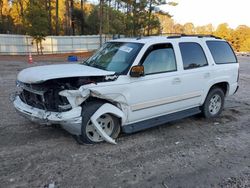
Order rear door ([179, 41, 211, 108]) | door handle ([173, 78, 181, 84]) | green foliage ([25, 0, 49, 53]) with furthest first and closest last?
green foliage ([25, 0, 49, 53]), rear door ([179, 41, 211, 108]), door handle ([173, 78, 181, 84])

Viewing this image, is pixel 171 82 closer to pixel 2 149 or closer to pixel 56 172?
pixel 56 172

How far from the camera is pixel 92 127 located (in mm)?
4746

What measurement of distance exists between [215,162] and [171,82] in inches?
70.7

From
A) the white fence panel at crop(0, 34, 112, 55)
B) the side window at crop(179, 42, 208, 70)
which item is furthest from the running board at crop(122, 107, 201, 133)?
the white fence panel at crop(0, 34, 112, 55)

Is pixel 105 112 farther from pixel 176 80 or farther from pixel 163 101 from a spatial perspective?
pixel 176 80

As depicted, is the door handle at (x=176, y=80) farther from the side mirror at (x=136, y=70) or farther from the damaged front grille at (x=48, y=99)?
the damaged front grille at (x=48, y=99)

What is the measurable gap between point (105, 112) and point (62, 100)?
0.75 m

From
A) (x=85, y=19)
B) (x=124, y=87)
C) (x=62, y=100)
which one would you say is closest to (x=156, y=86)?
(x=124, y=87)

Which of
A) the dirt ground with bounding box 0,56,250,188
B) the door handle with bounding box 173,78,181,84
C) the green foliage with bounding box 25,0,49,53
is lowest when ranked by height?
the dirt ground with bounding box 0,56,250,188

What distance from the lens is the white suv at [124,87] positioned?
4488 millimetres

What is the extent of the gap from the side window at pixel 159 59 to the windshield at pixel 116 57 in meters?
0.24

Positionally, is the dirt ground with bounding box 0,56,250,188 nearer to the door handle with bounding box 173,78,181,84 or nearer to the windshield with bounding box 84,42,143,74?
the door handle with bounding box 173,78,181,84

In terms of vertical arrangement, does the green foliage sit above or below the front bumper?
above

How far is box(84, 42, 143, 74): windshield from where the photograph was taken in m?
5.01
